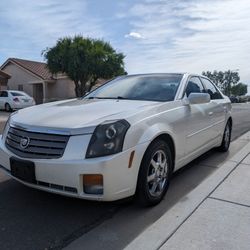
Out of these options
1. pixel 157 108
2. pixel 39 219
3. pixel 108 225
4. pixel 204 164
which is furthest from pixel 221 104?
pixel 39 219

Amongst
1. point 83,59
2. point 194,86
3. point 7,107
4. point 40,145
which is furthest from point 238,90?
point 40,145

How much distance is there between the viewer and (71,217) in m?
3.41

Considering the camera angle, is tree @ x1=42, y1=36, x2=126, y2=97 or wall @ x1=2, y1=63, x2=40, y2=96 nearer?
tree @ x1=42, y1=36, x2=126, y2=97

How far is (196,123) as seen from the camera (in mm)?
4559

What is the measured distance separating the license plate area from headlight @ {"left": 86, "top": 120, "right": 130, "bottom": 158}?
60 centimetres

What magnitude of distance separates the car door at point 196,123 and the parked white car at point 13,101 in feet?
51.2

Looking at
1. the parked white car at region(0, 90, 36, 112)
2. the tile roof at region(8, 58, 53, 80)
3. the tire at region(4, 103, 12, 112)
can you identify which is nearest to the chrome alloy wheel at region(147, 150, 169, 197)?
the parked white car at region(0, 90, 36, 112)

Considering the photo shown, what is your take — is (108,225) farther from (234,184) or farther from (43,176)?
(234,184)

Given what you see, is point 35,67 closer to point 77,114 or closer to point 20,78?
point 20,78

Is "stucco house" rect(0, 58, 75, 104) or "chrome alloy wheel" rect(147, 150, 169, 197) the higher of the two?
"stucco house" rect(0, 58, 75, 104)

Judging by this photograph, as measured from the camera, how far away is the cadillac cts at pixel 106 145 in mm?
3051

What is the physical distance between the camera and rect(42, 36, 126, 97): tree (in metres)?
27.7

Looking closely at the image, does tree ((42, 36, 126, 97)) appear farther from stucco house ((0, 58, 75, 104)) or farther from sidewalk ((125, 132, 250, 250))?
sidewalk ((125, 132, 250, 250))

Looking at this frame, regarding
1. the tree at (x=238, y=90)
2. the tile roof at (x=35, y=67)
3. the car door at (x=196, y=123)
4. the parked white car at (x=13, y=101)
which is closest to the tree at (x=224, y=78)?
the tree at (x=238, y=90)
